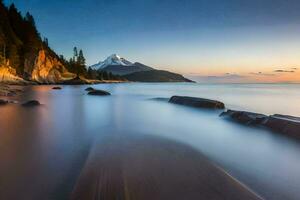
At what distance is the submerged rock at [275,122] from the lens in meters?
9.05

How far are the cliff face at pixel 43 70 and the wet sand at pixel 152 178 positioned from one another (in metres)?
71.9

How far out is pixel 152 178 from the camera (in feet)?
14.8

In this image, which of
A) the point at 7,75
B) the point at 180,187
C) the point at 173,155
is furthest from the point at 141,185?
the point at 7,75

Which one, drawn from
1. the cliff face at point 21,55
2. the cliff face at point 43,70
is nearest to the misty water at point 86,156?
the cliff face at point 21,55

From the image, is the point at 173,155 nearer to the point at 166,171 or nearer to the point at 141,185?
the point at 166,171

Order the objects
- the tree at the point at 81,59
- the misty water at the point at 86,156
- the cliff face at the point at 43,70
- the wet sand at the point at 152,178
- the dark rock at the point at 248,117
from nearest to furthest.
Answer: the wet sand at the point at 152,178
the misty water at the point at 86,156
the dark rock at the point at 248,117
the cliff face at the point at 43,70
the tree at the point at 81,59

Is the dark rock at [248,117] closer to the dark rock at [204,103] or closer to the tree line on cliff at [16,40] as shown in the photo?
the dark rock at [204,103]

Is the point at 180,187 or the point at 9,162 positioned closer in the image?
the point at 180,187

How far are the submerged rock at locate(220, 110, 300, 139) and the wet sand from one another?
4.75 m

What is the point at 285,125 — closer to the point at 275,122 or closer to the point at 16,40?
the point at 275,122

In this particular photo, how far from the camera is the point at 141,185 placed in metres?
4.21

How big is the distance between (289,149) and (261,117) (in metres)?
4.01

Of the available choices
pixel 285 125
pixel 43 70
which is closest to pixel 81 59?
pixel 43 70

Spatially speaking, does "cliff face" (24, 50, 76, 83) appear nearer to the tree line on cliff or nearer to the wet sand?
the tree line on cliff
